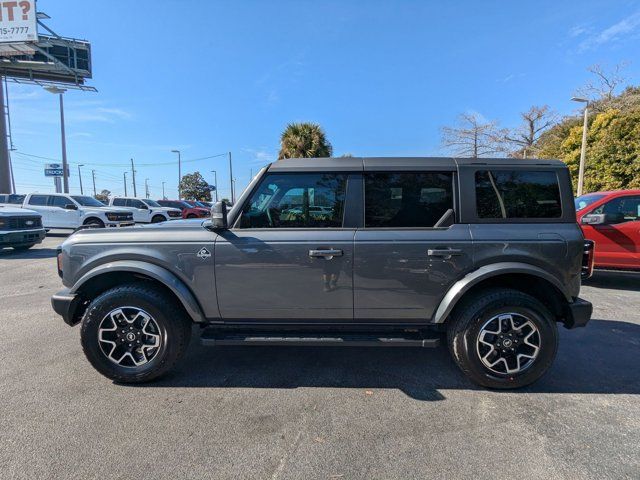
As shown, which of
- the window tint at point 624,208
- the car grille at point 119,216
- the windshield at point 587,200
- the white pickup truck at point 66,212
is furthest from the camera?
the car grille at point 119,216

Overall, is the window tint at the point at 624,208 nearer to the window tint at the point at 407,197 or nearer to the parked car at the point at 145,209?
the window tint at the point at 407,197

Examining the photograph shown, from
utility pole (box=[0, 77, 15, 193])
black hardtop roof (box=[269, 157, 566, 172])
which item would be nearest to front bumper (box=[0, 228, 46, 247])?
black hardtop roof (box=[269, 157, 566, 172])

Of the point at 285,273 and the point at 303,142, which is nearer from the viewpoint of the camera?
the point at 285,273

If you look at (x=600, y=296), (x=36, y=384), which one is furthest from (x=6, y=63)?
(x=600, y=296)

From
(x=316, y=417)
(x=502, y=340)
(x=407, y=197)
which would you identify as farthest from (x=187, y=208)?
(x=502, y=340)

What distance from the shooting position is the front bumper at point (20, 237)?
977 centimetres

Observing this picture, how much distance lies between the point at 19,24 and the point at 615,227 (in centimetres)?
3180

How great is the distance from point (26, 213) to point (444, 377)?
1238cm

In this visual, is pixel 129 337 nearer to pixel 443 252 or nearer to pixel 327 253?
pixel 327 253

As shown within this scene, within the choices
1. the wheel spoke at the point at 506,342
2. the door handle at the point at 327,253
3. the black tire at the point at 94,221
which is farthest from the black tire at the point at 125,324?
the black tire at the point at 94,221

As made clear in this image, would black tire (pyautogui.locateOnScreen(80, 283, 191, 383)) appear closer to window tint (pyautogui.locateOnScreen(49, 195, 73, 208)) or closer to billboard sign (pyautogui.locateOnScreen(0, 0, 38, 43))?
window tint (pyautogui.locateOnScreen(49, 195, 73, 208))

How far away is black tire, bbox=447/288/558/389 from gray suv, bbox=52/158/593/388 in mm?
11

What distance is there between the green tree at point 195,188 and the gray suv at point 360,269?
60.4 meters

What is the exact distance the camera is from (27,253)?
1045 centimetres
